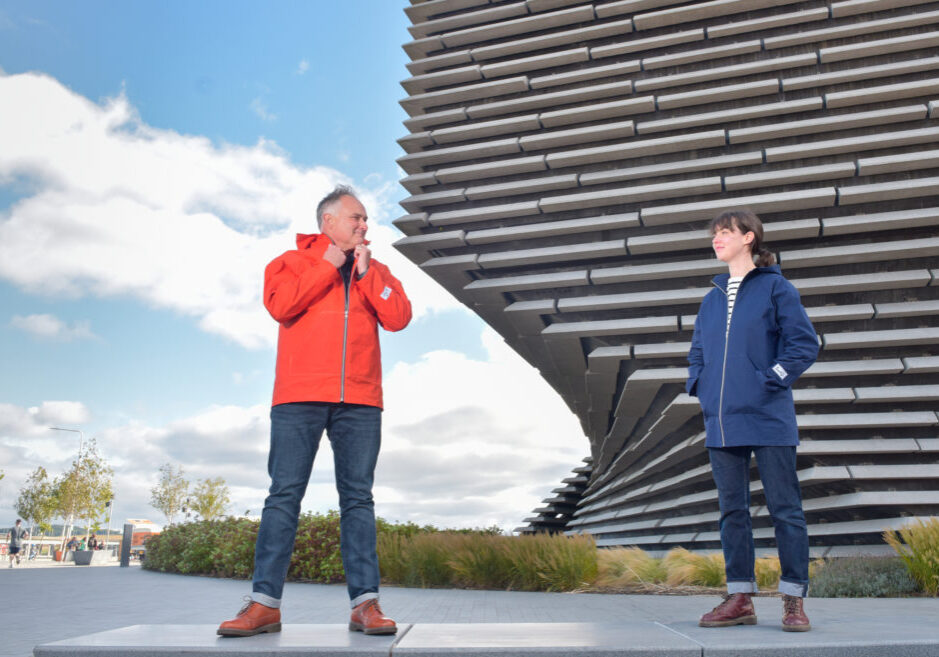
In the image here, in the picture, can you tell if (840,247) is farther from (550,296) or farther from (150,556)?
(150,556)

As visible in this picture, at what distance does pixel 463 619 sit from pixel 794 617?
6.40 feet

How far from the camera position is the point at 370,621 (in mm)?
3025

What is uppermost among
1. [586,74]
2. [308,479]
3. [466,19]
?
[466,19]

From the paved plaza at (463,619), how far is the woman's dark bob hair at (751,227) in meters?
1.65

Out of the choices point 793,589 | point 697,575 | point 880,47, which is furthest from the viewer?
point 880,47

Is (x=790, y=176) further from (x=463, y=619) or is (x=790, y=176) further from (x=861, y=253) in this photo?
(x=463, y=619)

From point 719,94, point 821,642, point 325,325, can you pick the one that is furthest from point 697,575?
point 719,94

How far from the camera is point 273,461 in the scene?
3285 millimetres

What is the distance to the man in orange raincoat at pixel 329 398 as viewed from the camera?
3199 millimetres

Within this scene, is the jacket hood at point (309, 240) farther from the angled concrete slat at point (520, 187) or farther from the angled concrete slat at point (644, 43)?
the angled concrete slat at point (644, 43)

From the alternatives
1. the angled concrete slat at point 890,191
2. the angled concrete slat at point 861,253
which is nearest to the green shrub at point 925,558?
the angled concrete slat at point 861,253

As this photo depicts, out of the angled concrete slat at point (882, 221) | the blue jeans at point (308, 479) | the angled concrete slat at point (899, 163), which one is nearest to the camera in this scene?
the blue jeans at point (308, 479)

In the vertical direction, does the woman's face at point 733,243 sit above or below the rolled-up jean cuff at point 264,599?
above

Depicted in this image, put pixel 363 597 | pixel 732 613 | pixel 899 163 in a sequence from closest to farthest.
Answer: pixel 363 597, pixel 732 613, pixel 899 163
